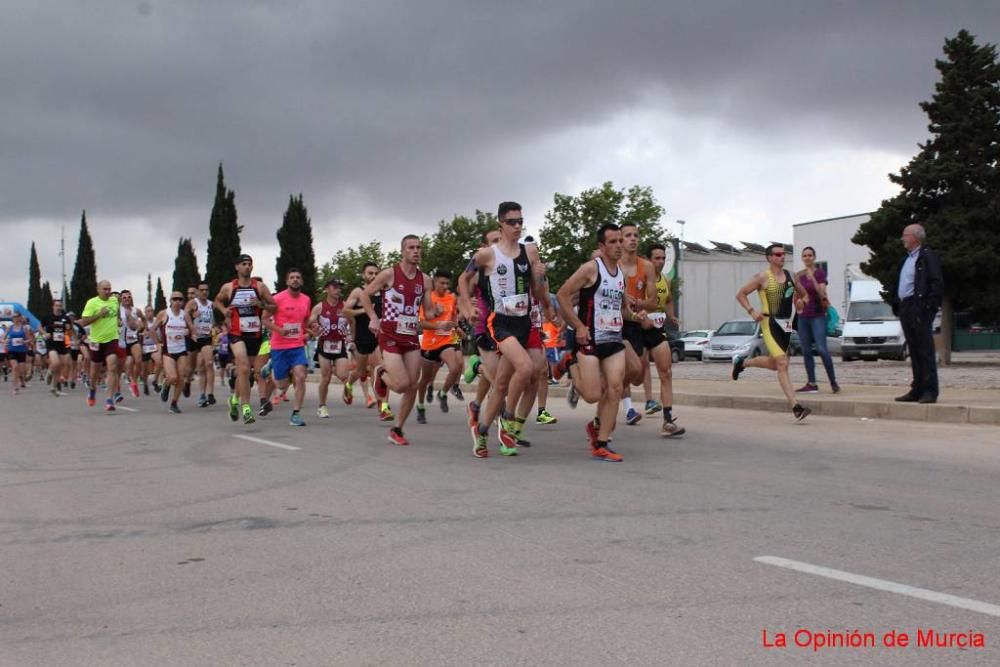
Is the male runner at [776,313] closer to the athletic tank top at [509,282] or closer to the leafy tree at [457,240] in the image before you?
the athletic tank top at [509,282]

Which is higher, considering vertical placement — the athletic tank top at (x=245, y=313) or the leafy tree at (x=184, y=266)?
the leafy tree at (x=184, y=266)

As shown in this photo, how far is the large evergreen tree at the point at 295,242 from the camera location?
90375 millimetres

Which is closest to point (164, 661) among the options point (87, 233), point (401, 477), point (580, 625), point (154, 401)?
point (580, 625)

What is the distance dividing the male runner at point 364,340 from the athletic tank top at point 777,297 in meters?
4.42

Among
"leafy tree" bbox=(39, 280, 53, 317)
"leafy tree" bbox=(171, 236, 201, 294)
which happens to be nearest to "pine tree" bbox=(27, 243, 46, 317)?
"leafy tree" bbox=(39, 280, 53, 317)

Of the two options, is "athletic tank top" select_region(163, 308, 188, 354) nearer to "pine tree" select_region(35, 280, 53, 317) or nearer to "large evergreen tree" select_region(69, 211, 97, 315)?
"large evergreen tree" select_region(69, 211, 97, 315)

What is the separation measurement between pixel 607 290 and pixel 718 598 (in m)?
4.93

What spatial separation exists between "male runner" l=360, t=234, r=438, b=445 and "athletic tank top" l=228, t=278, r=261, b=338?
369 cm

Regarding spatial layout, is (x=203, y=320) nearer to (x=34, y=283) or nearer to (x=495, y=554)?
(x=495, y=554)

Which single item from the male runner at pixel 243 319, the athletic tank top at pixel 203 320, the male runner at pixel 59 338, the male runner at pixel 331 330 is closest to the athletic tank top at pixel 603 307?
the male runner at pixel 243 319

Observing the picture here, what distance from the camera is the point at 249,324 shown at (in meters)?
13.7

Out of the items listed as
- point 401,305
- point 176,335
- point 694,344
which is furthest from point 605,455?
point 694,344

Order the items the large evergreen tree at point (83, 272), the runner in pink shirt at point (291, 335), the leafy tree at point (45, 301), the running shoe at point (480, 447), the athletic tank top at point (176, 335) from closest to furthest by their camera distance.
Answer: the running shoe at point (480, 447) → the runner in pink shirt at point (291, 335) → the athletic tank top at point (176, 335) → the large evergreen tree at point (83, 272) → the leafy tree at point (45, 301)

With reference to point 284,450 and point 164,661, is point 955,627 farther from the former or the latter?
point 284,450
